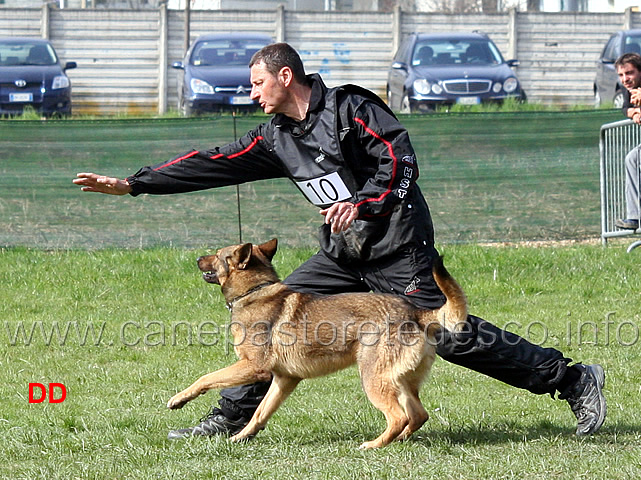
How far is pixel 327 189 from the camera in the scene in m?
4.87

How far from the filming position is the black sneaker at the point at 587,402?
195 inches

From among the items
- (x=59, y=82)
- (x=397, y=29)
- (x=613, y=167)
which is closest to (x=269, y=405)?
(x=613, y=167)

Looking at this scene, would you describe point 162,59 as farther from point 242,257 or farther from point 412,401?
point 412,401

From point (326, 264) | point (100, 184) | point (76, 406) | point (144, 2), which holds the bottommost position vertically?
point (76, 406)

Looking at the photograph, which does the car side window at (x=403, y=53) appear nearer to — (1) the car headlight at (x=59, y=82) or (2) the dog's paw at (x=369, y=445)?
(1) the car headlight at (x=59, y=82)

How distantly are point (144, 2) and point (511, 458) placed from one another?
4091 centimetres

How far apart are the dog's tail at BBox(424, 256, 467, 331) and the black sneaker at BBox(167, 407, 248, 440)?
4.03 ft

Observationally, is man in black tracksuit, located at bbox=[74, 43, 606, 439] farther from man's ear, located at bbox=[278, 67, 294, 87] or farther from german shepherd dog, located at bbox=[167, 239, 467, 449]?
german shepherd dog, located at bbox=[167, 239, 467, 449]

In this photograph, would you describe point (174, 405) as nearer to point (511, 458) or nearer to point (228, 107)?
point (511, 458)

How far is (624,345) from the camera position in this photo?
7246mm

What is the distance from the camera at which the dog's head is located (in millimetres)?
5285

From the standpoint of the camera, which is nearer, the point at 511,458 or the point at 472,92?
the point at 511,458

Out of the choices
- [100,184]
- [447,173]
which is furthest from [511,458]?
[447,173]

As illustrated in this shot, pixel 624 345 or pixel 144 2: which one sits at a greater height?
pixel 144 2
